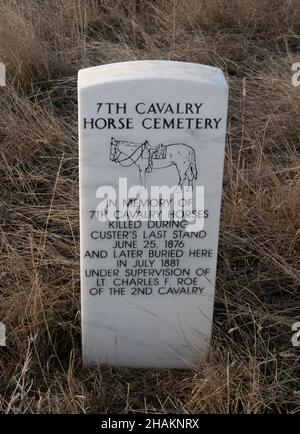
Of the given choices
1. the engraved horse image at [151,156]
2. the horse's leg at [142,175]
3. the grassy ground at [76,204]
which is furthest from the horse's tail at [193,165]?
the grassy ground at [76,204]

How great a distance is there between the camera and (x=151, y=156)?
6.47 feet

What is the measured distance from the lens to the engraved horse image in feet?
6.43

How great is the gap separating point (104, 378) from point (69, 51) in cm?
247

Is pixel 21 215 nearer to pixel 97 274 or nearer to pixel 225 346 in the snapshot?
pixel 97 274

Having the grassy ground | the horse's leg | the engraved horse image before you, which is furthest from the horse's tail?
the grassy ground

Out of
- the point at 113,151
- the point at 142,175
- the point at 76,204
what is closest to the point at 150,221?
the point at 142,175

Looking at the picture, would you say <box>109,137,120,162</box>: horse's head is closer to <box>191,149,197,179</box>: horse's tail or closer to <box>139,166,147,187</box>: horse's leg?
<box>139,166,147,187</box>: horse's leg

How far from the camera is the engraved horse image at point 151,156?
1.96 metres

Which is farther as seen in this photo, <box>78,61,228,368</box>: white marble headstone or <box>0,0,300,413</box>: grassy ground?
<box>0,0,300,413</box>: grassy ground

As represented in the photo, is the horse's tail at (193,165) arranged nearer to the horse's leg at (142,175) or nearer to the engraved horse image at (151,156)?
the engraved horse image at (151,156)

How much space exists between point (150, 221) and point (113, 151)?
0.27m

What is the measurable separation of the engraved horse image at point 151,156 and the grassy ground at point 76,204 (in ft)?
1.90

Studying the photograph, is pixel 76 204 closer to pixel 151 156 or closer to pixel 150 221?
pixel 150 221

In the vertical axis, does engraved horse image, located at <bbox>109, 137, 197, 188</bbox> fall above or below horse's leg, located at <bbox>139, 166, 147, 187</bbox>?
above
